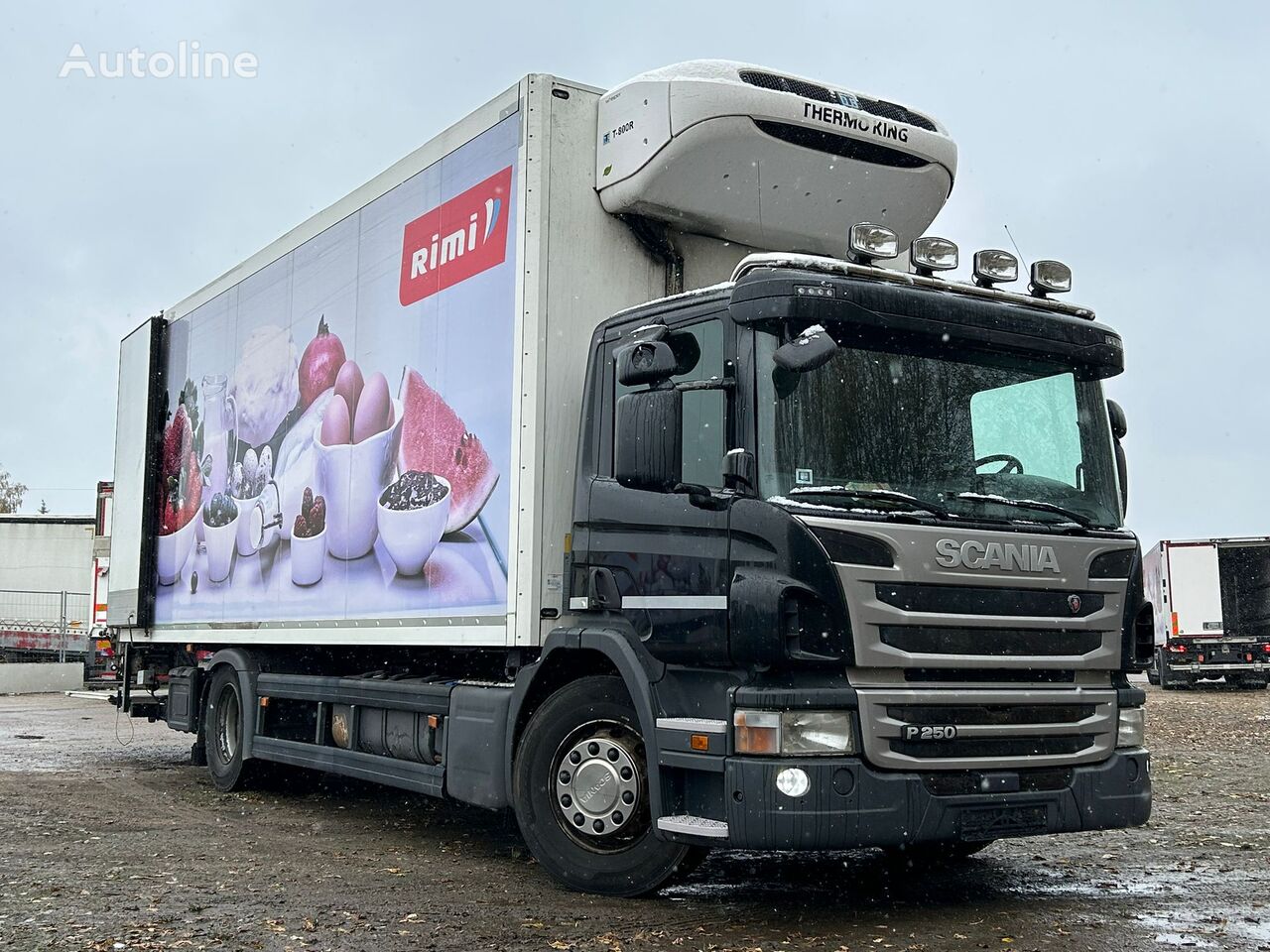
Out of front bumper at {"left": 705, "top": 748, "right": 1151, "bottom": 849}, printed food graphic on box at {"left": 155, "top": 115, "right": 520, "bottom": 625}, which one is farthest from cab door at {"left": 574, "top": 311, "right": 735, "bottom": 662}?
printed food graphic on box at {"left": 155, "top": 115, "right": 520, "bottom": 625}

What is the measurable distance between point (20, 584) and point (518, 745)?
110 feet

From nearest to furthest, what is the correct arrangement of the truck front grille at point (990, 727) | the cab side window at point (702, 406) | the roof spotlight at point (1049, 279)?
the truck front grille at point (990, 727) → the cab side window at point (702, 406) → the roof spotlight at point (1049, 279)

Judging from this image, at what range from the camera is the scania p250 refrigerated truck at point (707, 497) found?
577cm

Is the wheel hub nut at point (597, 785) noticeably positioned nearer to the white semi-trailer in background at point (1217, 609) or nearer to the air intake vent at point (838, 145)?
the air intake vent at point (838, 145)

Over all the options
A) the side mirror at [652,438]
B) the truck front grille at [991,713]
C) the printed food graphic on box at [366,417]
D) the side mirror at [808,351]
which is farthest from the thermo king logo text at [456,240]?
the truck front grille at [991,713]

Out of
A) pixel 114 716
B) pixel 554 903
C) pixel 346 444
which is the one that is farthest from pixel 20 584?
pixel 554 903

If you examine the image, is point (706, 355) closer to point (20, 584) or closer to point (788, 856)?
point (788, 856)

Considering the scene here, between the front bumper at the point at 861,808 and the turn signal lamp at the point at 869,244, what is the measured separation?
2.30 meters

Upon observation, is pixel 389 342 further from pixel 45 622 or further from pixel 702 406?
pixel 45 622

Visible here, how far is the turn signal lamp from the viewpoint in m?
6.36

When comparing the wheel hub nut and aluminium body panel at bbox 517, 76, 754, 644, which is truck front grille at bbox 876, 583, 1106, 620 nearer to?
the wheel hub nut

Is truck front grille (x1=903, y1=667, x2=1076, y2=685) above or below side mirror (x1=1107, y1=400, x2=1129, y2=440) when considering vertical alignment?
below

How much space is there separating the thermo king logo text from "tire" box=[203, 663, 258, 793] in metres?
4.05

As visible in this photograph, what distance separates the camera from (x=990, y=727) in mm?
5988
